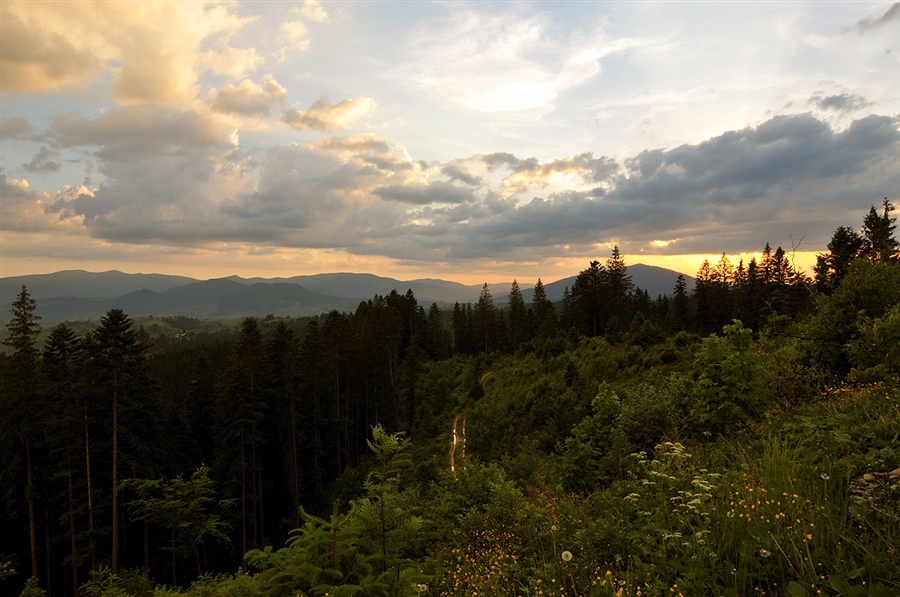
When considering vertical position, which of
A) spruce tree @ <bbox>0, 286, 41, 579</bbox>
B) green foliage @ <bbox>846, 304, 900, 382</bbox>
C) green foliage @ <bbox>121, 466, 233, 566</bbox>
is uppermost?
green foliage @ <bbox>846, 304, 900, 382</bbox>

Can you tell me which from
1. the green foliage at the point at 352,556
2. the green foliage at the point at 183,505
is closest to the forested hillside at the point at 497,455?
the green foliage at the point at 352,556

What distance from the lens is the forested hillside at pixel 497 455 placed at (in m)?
4.54

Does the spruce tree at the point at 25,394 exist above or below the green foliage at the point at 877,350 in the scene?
below

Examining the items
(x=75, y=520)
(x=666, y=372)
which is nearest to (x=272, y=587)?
(x=666, y=372)

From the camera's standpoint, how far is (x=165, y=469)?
29875mm

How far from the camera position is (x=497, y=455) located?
26234 mm

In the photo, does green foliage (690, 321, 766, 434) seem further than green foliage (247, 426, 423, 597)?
Yes

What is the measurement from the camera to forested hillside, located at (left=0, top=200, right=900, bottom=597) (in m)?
4.54

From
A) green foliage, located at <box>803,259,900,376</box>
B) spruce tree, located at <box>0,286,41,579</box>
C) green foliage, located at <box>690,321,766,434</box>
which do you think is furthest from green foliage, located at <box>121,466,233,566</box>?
green foliage, located at <box>803,259,900,376</box>

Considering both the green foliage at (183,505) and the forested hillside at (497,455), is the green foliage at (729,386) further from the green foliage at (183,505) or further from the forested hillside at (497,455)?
the green foliage at (183,505)

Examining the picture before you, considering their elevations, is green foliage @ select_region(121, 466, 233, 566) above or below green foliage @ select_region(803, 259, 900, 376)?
below

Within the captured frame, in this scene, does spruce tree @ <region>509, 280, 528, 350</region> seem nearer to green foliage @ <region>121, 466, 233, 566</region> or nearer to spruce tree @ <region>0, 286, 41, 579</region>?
green foliage @ <region>121, 466, 233, 566</region>

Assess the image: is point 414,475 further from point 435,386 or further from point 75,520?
point 435,386

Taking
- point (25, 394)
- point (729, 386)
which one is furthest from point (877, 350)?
point (25, 394)
